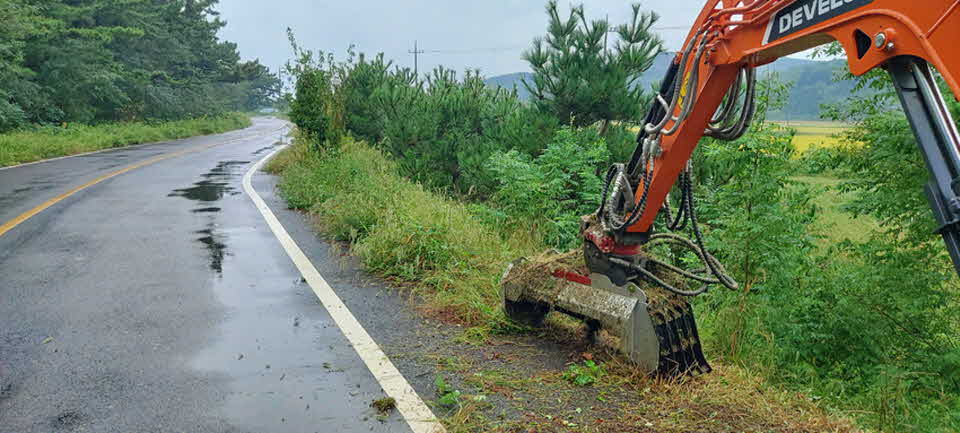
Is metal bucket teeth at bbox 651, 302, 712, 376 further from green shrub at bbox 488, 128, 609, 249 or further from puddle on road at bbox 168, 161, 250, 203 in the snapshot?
puddle on road at bbox 168, 161, 250, 203

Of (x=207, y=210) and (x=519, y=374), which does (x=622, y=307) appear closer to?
(x=519, y=374)

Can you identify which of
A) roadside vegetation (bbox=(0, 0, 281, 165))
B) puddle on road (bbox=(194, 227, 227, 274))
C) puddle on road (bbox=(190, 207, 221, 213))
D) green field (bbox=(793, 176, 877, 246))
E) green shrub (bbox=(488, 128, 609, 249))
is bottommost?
green field (bbox=(793, 176, 877, 246))

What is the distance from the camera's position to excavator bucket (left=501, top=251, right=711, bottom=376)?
4324 mm

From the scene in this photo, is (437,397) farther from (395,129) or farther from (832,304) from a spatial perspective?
(395,129)

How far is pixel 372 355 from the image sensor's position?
4.94 metres

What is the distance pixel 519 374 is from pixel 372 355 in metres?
1.11

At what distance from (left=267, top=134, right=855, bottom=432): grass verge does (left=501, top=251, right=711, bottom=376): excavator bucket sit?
15 centimetres

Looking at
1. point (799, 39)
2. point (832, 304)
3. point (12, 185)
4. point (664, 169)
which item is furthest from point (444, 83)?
point (799, 39)

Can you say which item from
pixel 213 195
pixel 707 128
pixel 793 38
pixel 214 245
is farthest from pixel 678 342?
pixel 213 195

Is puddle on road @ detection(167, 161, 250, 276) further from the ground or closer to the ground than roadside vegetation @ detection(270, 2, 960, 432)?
further from the ground

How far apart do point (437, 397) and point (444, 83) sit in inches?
512

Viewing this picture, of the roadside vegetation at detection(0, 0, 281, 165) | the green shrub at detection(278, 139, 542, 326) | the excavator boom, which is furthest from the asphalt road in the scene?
the roadside vegetation at detection(0, 0, 281, 165)

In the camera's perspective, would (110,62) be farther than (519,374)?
Yes

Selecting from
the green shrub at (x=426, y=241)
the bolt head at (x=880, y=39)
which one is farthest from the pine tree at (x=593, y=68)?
the bolt head at (x=880, y=39)
